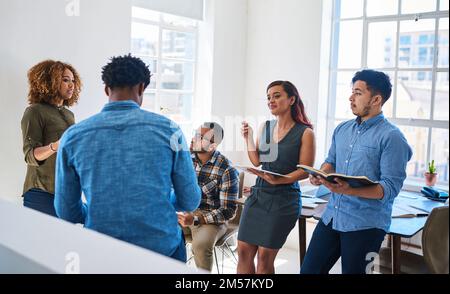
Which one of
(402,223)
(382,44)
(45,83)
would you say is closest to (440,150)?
(382,44)

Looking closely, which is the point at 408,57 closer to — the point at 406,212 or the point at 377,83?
the point at 406,212

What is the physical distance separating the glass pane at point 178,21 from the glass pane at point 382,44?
1803 millimetres

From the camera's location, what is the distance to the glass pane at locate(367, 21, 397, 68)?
4.79 metres

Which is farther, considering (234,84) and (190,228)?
(234,84)

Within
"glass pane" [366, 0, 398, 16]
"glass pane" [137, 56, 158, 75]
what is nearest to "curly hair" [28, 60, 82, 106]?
"glass pane" [137, 56, 158, 75]

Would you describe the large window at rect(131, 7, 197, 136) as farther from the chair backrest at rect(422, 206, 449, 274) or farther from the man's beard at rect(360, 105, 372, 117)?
the chair backrest at rect(422, 206, 449, 274)

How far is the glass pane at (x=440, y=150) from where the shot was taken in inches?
177

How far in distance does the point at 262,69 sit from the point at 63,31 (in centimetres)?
231

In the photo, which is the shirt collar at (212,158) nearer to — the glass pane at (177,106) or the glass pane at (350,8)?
the glass pane at (177,106)

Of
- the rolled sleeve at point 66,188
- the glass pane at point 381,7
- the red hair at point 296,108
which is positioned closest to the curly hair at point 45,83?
the rolled sleeve at point 66,188

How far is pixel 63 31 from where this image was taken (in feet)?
12.0

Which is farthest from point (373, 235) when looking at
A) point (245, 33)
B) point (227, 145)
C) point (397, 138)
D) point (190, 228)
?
point (245, 33)
